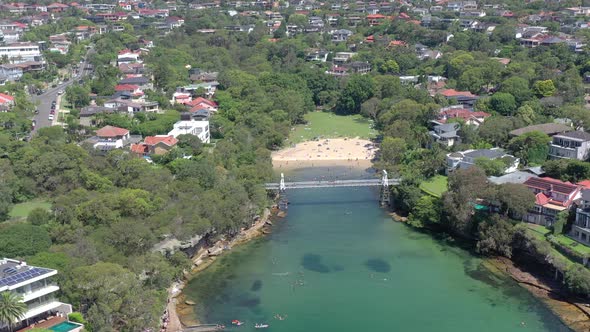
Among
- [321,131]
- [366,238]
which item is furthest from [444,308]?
[321,131]

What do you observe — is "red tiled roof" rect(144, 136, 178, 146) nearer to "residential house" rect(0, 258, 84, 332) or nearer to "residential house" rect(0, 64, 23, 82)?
"residential house" rect(0, 258, 84, 332)

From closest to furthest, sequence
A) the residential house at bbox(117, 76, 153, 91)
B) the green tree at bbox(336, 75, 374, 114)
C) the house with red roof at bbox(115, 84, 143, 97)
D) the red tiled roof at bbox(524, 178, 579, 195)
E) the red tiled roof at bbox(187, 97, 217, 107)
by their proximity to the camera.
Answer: the red tiled roof at bbox(524, 178, 579, 195) < the red tiled roof at bbox(187, 97, 217, 107) < the house with red roof at bbox(115, 84, 143, 97) < the residential house at bbox(117, 76, 153, 91) < the green tree at bbox(336, 75, 374, 114)

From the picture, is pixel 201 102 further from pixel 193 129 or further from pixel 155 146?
pixel 155 146

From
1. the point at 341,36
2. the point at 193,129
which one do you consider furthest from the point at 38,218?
the point at 341,36

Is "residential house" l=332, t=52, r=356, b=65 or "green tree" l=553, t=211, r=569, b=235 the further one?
"residential house" l=332, t=52, r=356, b=65

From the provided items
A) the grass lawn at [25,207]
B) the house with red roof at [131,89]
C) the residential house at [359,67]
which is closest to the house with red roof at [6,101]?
the house with red roof at [131,89]

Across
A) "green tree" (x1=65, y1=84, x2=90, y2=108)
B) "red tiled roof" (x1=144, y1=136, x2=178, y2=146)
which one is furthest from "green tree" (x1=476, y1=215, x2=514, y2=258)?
"green tree" (x1=65, y1=84, x2=90, y2=108)

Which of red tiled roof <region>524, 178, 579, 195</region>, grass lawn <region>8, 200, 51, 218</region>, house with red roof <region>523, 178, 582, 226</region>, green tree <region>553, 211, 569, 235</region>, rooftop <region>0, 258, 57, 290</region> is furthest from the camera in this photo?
grass lawn <region>8, 200, 51, 218</region>
